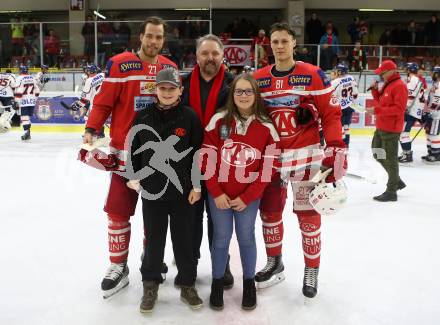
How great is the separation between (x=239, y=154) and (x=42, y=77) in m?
8.44

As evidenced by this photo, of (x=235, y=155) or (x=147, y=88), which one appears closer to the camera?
(x=235, y=155)

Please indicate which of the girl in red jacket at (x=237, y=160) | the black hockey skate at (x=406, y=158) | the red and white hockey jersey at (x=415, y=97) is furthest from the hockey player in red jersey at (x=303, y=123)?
the red and white hockey jersey at (x=415, y=97)

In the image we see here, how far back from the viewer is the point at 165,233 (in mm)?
2734

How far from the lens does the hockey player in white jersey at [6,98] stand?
30.9 feet

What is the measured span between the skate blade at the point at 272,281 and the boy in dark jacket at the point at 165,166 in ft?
1.52

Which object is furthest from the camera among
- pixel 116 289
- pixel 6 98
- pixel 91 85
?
pixel 6 98

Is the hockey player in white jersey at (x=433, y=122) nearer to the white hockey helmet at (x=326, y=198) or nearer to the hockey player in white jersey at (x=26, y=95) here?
the white hockey helmet at (x=326, y=198)

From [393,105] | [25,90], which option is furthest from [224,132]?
[25,90]

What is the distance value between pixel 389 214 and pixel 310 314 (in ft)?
7.90

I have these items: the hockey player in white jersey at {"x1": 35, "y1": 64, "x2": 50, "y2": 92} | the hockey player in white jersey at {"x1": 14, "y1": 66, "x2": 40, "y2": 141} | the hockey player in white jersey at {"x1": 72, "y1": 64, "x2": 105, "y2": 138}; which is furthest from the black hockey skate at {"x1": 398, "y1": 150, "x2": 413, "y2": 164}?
the hockey player in white jersey at {"x1": 35, "y1": 64, "x2": 50, "y2": 92}

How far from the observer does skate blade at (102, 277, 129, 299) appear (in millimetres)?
2891

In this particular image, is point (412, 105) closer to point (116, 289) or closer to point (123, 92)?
point (123, 92)

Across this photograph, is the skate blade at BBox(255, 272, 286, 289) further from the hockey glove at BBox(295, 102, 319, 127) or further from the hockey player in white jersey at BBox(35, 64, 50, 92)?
the hockey player in white jersey at BBox(35, 64, 50, 92)

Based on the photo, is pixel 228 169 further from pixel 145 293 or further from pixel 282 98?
pixel 145 293
